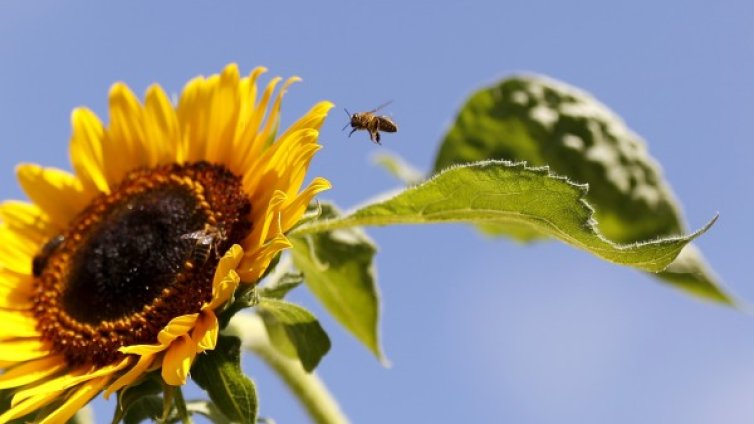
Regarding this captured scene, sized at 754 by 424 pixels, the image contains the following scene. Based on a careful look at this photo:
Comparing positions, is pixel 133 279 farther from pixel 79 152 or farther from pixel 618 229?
pixel 618 229

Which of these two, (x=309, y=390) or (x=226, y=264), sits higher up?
(x=226, y=264)

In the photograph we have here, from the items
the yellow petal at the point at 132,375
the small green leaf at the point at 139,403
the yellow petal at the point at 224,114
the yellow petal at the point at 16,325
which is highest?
the yellow petal at the point at 224,114

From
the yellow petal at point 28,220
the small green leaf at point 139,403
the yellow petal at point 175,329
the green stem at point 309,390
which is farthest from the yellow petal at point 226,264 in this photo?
the yellow petal at point 28,220

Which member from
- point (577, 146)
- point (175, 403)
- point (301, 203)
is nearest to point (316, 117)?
point (301, 203)

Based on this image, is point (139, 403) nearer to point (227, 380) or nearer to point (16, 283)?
point (227, 380)

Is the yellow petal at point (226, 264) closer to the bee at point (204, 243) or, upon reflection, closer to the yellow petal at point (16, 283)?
the bee at point (204, 243)

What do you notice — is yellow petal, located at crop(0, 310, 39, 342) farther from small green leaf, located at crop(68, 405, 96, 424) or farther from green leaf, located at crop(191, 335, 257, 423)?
green leaf, located at crop(191, 335, 257, 423)

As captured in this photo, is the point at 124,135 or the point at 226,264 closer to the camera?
the point at 226,264

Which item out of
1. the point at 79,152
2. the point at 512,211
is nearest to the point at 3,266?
the point at 79,152
